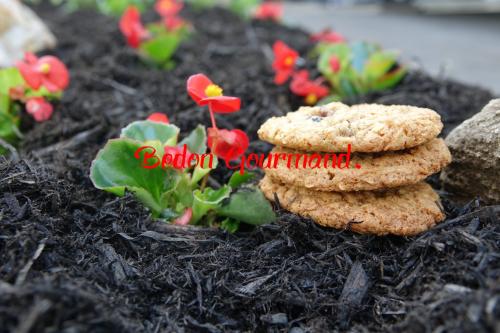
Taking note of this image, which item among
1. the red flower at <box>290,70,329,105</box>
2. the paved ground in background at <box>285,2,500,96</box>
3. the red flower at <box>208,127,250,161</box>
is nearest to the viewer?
the red flower at <box>208,127,250,161</box>

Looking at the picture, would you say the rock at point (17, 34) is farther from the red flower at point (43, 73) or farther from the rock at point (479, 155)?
the rock at point (479, 155)

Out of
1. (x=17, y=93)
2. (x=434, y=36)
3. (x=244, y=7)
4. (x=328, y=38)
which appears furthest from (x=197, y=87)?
(x=434, y=36)

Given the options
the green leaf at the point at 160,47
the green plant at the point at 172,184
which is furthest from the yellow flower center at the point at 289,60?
the green plant at the point at 172,184

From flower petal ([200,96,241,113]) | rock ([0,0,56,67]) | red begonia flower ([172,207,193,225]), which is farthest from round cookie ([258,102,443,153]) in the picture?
rock ([0,0,56,67])

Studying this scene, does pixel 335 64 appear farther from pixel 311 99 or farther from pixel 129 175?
pixel 129 175

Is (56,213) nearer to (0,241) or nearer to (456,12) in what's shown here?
(0,241)

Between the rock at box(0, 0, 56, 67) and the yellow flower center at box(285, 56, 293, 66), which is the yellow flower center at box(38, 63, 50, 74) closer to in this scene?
the yellow flower center at box(285, 56, 293, 66)
